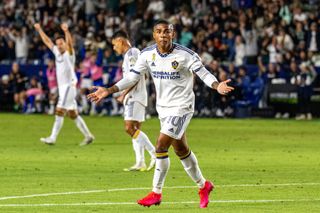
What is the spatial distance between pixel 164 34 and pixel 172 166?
701 cm

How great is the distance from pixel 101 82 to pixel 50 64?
210 centimetres

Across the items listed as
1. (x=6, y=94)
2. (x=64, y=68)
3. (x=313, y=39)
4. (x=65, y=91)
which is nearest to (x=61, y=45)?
(x=64, y=68)

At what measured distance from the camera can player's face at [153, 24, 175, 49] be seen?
588 inches

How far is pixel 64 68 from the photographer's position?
27.7 meters

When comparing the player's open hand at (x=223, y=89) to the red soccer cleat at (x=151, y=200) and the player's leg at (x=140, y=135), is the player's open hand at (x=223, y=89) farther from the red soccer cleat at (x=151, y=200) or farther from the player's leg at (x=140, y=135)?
the player's leg at (x=140, y=135)

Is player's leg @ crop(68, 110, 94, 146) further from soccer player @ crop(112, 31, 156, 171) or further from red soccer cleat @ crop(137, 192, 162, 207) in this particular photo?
red soccer cleat @ crop(137, 192, 162, 207)

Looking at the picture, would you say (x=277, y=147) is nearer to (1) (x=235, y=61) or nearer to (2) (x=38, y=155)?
(2) (x=38, y=155)

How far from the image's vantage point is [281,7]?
42906 mm

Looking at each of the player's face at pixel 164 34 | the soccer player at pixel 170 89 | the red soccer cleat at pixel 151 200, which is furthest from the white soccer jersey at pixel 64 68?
the red soccer cleat at pixel 151 200

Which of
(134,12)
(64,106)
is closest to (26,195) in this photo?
(64,106)

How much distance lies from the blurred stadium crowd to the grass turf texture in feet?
14.3

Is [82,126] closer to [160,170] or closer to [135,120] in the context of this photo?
[135,120]

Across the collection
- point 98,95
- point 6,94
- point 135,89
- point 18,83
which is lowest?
point 6,94

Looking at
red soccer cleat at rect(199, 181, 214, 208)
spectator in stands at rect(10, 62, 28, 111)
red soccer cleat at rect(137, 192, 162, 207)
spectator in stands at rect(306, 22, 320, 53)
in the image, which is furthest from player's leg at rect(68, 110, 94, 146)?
spectator in stands at rect(10, 62, 28, 111)
